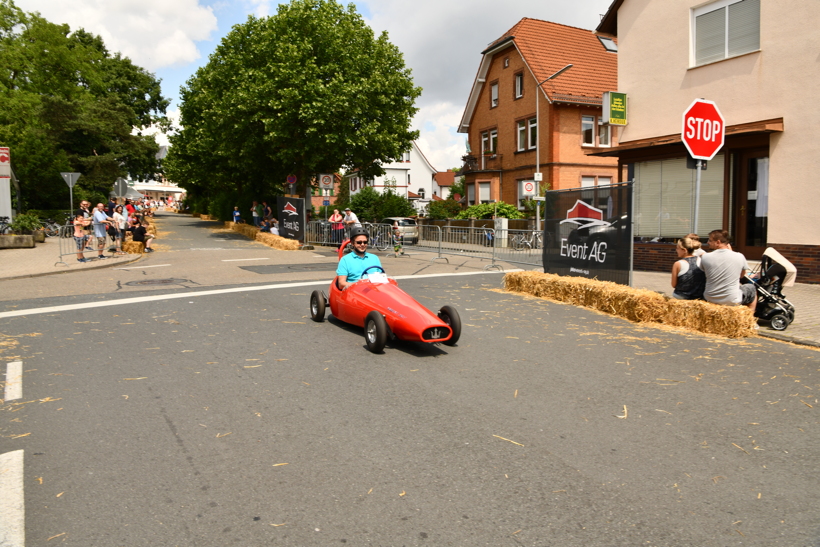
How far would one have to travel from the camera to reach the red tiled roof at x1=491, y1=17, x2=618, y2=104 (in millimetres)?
34031

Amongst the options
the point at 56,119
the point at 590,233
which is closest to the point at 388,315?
the point at 590,233

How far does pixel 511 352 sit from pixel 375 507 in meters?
4.11

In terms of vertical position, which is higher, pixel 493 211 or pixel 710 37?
pixel 710 37

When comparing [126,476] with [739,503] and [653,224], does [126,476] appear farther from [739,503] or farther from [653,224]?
[653,224]

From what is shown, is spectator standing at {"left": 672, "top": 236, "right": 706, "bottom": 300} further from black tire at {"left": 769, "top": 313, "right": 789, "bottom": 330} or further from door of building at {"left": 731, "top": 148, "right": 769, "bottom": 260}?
door of building at {"left": 731, "top": 148, "right": 769, "bottom": 260}

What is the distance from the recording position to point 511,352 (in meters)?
7.43

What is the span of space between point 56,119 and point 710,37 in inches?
1510

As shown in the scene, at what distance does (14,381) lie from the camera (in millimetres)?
6156

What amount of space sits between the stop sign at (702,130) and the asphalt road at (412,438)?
2611mm

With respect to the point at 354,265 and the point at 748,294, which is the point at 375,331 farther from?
the point at 748,294

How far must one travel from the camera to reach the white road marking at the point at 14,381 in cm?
568

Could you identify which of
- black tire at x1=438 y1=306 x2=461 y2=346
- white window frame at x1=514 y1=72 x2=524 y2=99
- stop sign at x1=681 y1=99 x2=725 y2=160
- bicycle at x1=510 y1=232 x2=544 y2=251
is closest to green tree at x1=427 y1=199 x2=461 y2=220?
white window frame at x1=514 y1=72 x2=524 y2=99

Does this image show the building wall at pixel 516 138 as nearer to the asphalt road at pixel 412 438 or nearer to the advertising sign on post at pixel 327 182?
the advertising sign on post at pixel 327 182

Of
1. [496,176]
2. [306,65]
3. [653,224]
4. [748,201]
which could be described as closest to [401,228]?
[306,65]
